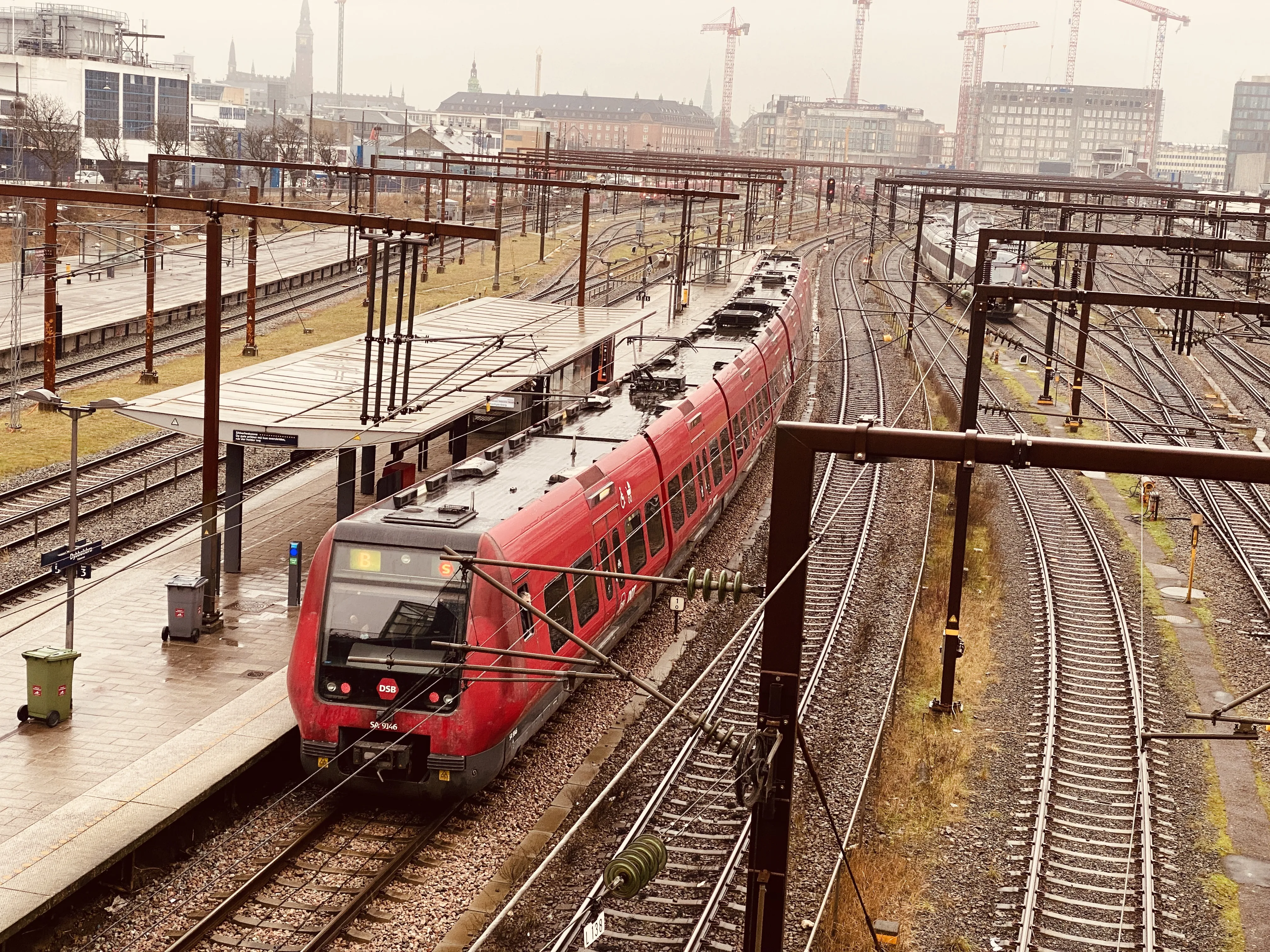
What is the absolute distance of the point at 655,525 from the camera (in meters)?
19.3

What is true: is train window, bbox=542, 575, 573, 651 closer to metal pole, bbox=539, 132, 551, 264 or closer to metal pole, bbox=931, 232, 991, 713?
metal pole, bbox=931, 232, 991, 713

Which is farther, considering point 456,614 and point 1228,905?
point 456,614

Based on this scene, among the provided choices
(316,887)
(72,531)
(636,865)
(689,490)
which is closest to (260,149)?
(689,490)

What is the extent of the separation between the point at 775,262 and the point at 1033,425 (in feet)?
43.9

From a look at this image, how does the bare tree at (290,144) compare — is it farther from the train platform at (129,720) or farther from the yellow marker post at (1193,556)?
the yellow marker post at (1193,556)

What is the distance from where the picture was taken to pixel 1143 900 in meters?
12.6

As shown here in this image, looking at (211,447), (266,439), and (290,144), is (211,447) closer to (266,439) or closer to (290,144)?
(266,439)

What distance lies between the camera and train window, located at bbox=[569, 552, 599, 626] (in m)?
15.6

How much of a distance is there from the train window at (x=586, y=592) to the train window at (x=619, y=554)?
0.81 m

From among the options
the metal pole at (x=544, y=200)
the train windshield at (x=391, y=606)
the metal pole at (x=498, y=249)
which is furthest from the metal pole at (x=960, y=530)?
the metal pole at (x=544, y=200)

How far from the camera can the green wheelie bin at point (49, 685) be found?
14.5m

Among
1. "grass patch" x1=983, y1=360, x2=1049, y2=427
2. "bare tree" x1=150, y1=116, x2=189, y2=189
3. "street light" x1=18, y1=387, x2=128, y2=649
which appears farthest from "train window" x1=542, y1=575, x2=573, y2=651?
"bare tree" x1=150, y1=116, x2=189, y2=189

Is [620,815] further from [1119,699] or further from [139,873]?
[1119,699]

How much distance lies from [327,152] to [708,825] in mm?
80106
